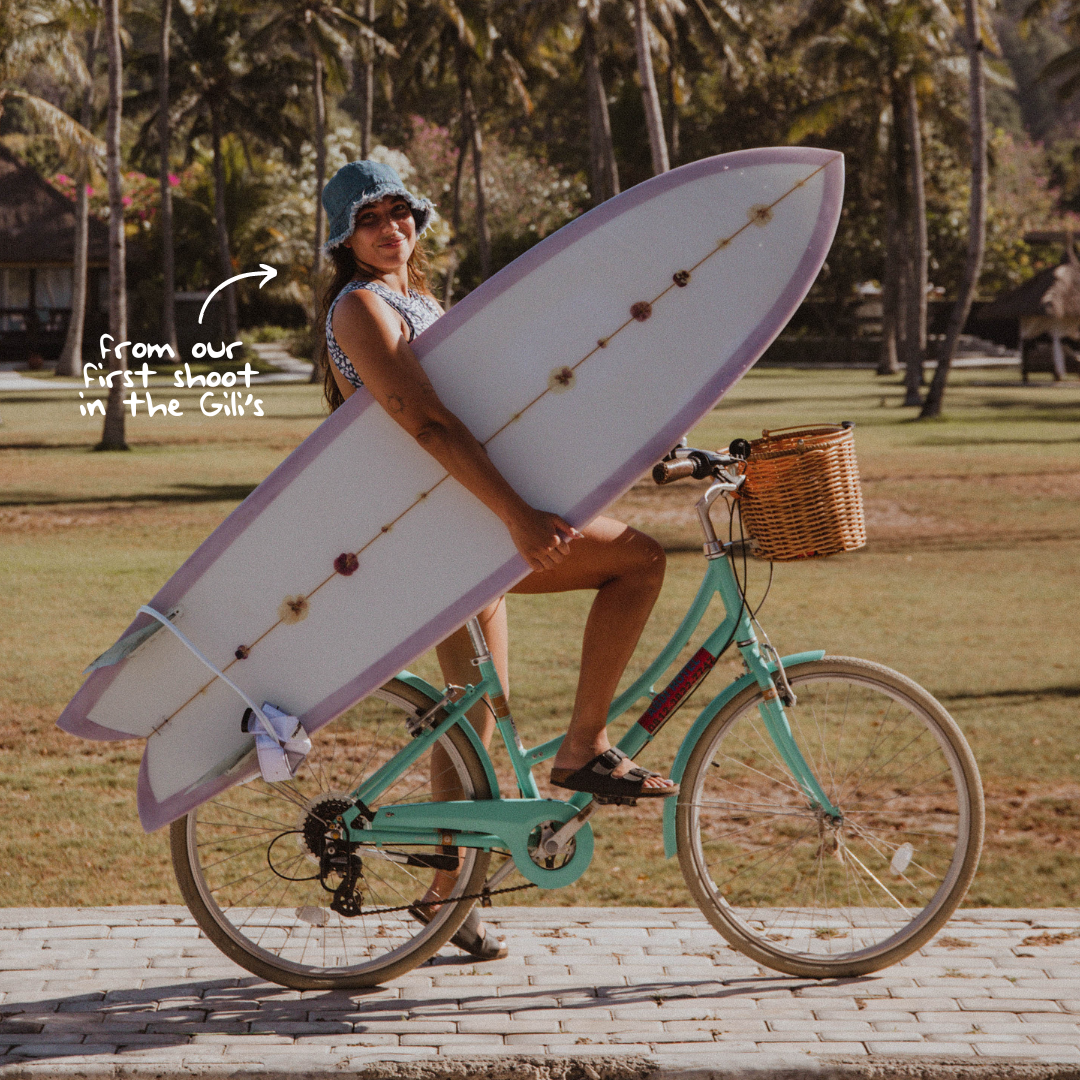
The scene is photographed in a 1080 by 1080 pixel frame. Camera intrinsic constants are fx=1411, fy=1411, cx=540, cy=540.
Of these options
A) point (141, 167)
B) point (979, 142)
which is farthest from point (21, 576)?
point (141, 167)

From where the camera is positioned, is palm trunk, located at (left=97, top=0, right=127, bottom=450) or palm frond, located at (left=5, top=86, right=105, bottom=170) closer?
palm trunk, located at (left=97, top=0, right=127, bottom=450)

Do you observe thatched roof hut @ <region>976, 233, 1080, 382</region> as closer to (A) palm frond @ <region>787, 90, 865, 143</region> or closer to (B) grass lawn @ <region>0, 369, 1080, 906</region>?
(A) palm frond @ <region>787, 90, 865, 143</region>

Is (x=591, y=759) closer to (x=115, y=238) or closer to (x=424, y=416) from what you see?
(x=424, y=416)

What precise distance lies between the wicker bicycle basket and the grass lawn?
175 cm

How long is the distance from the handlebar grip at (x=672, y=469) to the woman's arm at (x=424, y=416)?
1.09 feet

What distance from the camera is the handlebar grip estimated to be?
3.30m

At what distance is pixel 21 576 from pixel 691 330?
9016 mm

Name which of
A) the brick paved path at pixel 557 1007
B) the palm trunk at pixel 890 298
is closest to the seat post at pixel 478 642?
the brick paved path at pixel 557 1007

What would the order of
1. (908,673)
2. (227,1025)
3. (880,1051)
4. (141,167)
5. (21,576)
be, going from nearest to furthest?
1. (880,1051)
2. (227,1025)
3. (908,673)
4. (21,576)
5. (141,167)

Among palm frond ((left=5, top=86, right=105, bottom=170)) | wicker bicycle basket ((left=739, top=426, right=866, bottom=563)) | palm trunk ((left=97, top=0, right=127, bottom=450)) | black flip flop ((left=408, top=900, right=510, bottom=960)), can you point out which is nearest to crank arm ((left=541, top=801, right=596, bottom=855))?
black flip flop ((left=408, top=900, right=510, bottom=960))

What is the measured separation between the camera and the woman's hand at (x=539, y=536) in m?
3.12

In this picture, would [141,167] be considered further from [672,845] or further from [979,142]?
[672,845]

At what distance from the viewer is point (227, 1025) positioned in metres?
3.16

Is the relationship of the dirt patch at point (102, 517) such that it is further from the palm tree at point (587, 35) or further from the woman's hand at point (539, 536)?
the palm tree at point (587, 35)
